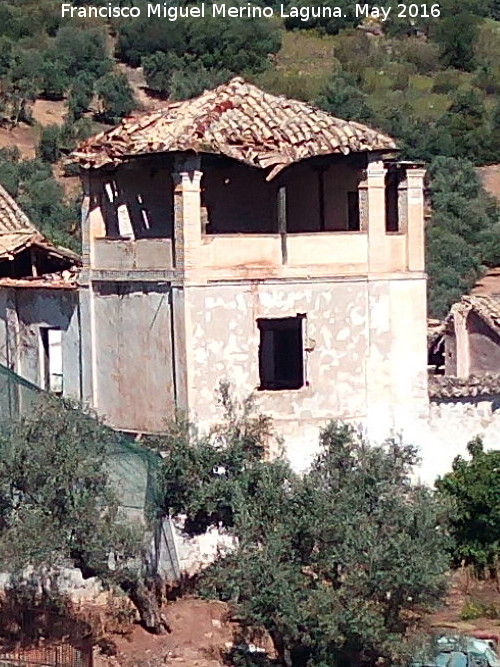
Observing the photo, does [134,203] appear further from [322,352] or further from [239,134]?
[322,352]

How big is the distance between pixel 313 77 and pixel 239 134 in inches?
2004

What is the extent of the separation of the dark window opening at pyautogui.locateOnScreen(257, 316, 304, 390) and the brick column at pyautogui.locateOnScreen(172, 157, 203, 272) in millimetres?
2368

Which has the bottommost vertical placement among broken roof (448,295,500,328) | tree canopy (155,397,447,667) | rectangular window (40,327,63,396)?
tree canopy (155,397,447,667)

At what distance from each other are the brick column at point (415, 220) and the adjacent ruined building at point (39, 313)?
4.90m

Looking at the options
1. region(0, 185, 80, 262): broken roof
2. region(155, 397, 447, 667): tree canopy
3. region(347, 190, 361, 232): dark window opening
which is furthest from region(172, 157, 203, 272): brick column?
region(0, 185, 80, 262): broken roof

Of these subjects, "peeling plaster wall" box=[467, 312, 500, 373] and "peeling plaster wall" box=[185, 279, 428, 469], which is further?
"peeling plaster wall" box=[467, 312, 500, 373]

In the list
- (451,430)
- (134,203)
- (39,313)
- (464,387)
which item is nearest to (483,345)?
(464,387)

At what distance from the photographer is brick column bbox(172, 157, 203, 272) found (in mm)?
18578

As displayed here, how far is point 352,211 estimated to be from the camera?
21.4 meters

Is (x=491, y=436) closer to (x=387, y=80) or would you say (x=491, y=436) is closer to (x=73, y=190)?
(x=73, y=190)

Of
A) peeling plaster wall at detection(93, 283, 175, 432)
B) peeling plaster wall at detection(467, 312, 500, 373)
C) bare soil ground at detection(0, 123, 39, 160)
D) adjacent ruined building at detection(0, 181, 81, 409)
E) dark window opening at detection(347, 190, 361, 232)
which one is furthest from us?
bare soil ground at detection(0, 123, 39, 160)

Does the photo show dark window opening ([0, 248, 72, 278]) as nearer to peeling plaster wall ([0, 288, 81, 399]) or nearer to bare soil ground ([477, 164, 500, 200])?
peeling plaster wall ([0, 288, 81, 399])

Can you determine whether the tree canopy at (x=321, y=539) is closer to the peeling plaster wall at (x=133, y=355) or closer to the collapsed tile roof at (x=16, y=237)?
the peeling plaster wall at (x=133, y=355)

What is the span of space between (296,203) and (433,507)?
7.20m
